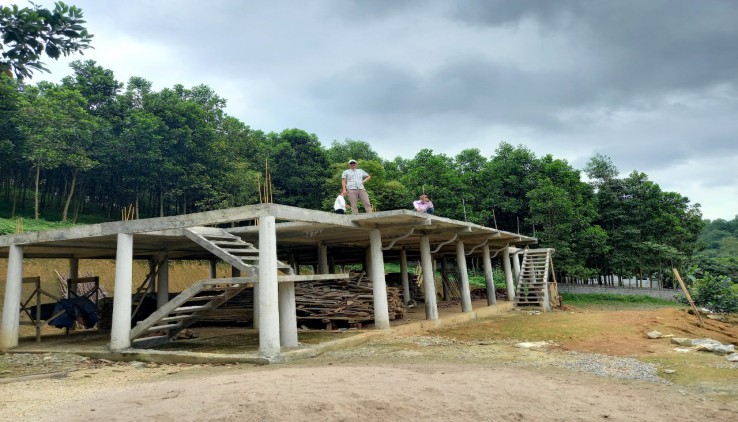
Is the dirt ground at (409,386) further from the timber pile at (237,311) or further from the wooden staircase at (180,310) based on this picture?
the timber pile at (237,311)

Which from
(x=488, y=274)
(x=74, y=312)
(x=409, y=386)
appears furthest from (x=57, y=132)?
(x=409, y=386)

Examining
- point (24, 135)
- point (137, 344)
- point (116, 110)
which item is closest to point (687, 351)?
point (137, 344)

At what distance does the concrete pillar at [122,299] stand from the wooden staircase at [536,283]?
17.3m

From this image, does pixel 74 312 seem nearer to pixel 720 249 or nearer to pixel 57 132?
pixel 57 132

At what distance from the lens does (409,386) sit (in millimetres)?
6141

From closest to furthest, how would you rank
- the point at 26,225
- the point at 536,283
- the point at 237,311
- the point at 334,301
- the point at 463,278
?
the point at 334,301 → the point at 237,311 → the point at 463,278 → the point at 536,283 → the point at 26,225

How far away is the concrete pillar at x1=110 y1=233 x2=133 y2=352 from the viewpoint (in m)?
10.3

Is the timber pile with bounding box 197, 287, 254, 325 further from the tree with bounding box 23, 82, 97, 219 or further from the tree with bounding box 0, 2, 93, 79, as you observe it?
the tree with bounding box 23, 82, 97, 219

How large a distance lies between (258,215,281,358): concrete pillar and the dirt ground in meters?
0.60

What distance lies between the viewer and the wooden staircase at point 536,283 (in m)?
21.9

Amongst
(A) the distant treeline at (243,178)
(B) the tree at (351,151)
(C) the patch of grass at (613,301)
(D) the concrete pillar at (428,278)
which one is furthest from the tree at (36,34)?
(B) the tree at (351,151)

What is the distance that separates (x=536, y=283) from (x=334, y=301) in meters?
12.5

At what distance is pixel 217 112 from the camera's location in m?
43.4

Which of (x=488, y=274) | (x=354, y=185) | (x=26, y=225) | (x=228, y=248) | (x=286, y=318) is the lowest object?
(x=286, y=318)
